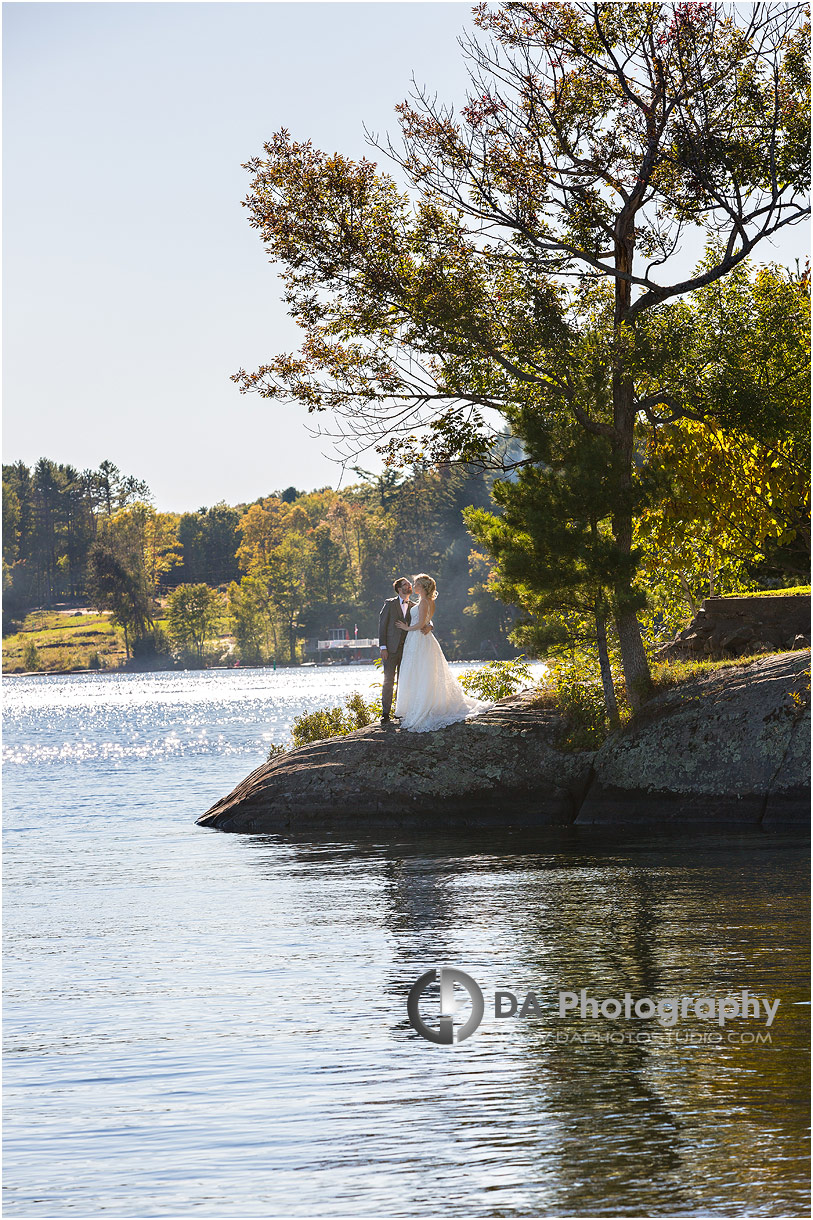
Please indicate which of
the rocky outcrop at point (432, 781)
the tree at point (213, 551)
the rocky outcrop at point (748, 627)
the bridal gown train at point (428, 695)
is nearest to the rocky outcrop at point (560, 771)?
the rocky outcrop at point (432, 781)

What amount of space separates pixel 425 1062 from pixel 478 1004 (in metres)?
1.06

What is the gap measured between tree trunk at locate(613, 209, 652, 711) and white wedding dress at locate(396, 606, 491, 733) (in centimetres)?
234

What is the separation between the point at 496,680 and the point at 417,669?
2.78 meters

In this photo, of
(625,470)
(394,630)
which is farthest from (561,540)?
(394,630)

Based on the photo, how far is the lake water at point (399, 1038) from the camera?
561 cm

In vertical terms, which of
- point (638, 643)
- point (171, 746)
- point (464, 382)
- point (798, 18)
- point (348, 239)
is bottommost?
point (171, 746)

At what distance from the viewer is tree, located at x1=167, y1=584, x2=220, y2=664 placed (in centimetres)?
14400

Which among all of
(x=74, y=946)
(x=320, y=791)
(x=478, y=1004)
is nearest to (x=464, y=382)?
(x=320, y=791)

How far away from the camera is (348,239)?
63.8 feet

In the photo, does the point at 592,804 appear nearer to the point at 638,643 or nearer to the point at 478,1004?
the point at 638,643

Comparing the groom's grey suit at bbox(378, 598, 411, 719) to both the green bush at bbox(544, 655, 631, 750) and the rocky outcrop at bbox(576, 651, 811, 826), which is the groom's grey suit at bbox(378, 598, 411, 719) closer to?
the green bush at bbox(544, 655, 631, 750)

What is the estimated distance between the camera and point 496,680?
22047mm

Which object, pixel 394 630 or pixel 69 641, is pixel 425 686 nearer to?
pixel 394 630

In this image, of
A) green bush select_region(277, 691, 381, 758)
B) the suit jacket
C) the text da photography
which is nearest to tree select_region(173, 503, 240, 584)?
green bush select_region(277, 691, 381, 758)
